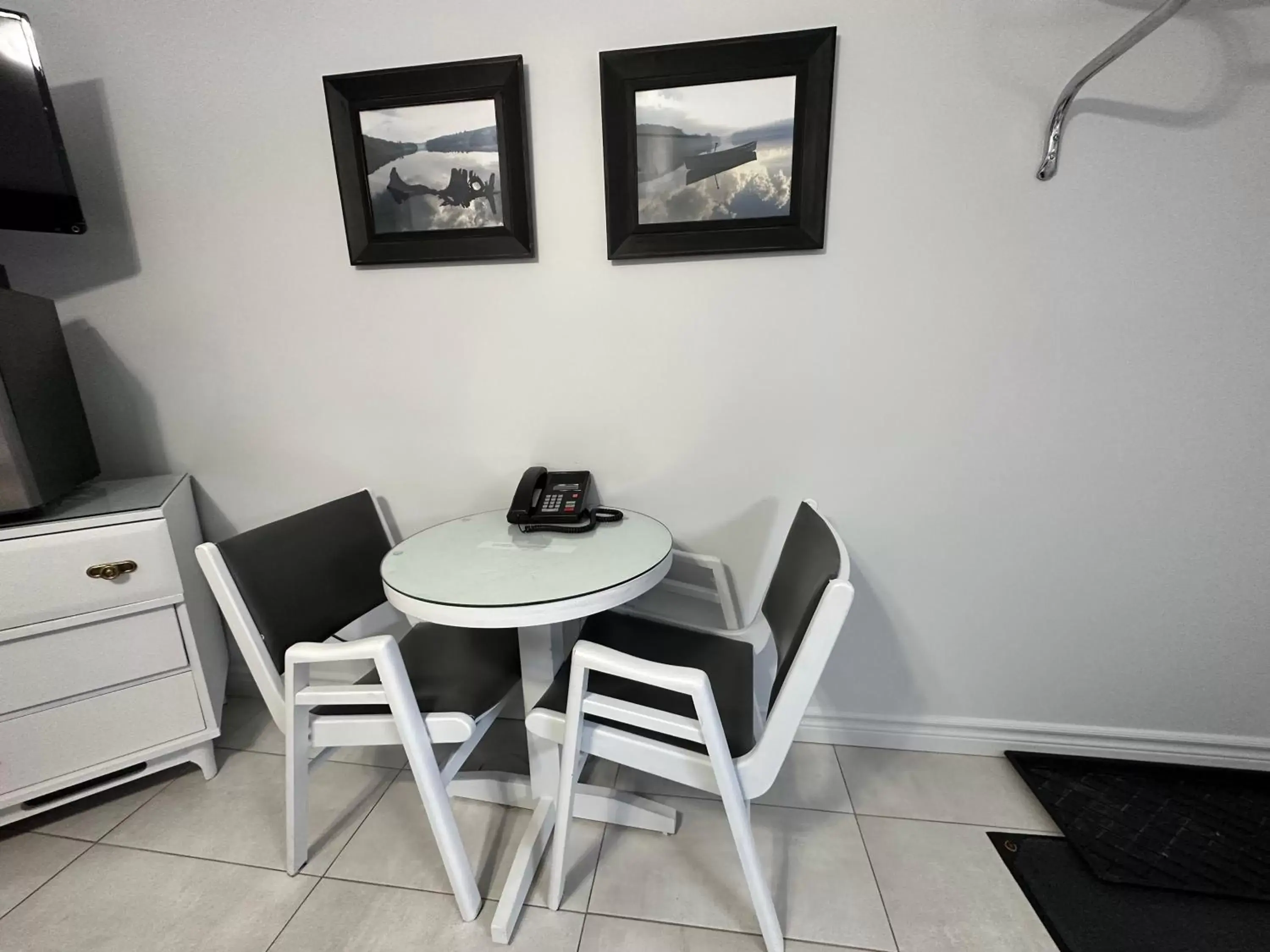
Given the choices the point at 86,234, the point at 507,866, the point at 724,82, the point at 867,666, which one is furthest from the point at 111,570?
the point at 867,666

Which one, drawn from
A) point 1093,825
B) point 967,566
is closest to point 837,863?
point 1093,825

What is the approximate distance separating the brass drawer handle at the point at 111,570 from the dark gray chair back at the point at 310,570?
32 cm

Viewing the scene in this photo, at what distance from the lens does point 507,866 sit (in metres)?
1.25

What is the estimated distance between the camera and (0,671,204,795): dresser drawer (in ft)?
4.24

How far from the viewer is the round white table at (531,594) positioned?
3.28ft

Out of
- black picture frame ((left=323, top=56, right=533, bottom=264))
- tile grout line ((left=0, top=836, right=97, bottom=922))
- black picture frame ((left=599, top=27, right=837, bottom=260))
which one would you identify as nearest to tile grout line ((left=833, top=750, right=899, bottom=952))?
black picture frame ((left=599, top=27, right=837, bottom=260))

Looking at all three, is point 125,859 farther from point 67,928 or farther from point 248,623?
point 248,623

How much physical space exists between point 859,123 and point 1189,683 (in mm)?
1680

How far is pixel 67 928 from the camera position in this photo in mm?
1142

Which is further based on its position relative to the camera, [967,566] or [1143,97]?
[967,566]

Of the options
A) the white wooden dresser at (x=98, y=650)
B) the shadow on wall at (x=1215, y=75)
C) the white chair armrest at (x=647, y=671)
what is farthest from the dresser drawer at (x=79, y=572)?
the shadow on wall at (x=1215, y=75)

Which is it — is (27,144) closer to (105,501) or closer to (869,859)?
(105,501)

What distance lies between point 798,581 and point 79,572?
166cm

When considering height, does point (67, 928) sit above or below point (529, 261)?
below
